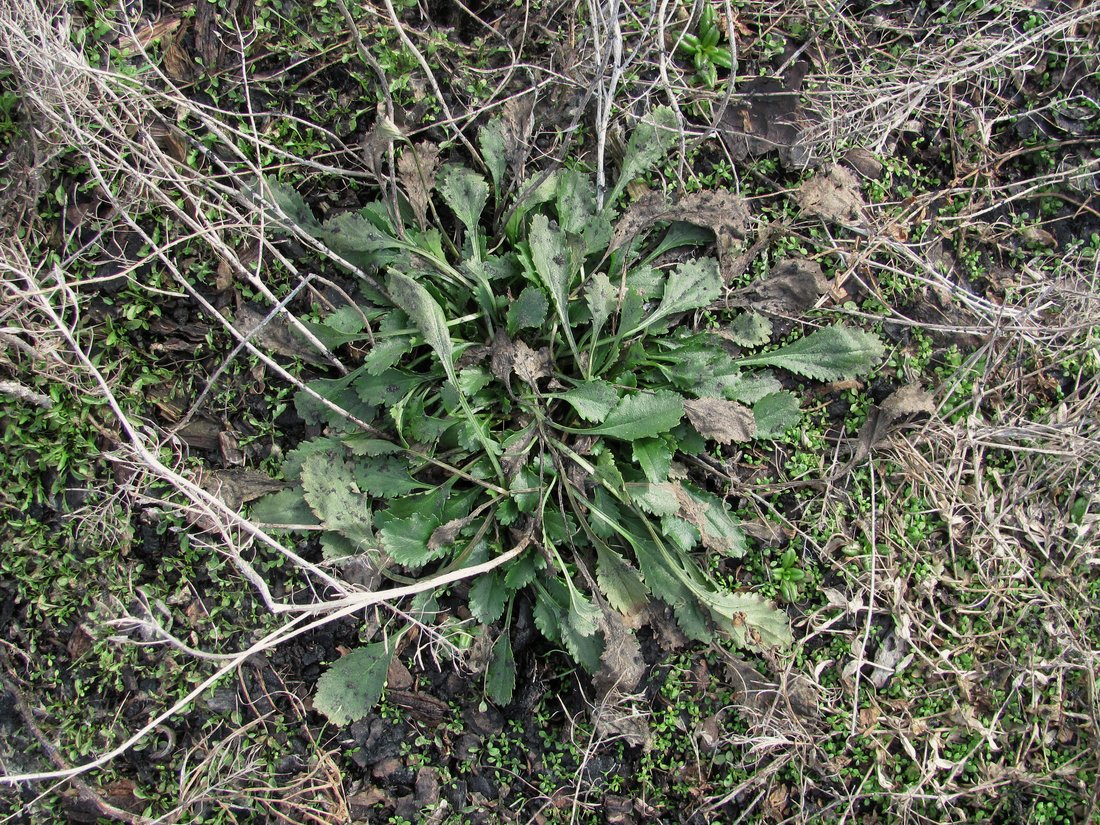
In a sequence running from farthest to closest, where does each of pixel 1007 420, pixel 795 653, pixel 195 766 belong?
pixel 1007 420, pixel 795 653, pixel 195 766

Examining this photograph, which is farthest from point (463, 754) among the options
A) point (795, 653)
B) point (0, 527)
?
point (0, 527)

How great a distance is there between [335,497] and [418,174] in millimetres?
1041

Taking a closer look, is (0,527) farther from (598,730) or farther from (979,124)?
(979,124)

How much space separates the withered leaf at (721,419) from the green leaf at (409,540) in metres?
0.85

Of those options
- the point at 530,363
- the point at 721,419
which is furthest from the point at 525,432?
the point at 721,419

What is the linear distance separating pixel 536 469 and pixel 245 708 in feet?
3.87

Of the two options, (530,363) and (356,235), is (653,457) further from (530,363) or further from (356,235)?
(356,235)

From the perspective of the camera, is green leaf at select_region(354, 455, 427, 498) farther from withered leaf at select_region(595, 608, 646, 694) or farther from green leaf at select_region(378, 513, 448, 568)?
withered leaf at select_region(595, 608, 646, 694)

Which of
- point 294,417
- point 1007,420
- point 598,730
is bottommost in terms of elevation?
point 598,730

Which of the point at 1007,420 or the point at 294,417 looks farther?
the point at 1007,420

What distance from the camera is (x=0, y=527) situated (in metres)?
2.42

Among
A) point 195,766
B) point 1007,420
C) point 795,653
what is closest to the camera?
point 195,766

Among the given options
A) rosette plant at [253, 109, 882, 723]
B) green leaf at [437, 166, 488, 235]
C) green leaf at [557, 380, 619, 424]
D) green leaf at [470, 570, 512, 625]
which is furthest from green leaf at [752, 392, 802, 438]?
green leaf at [437, 166, 488, 235]

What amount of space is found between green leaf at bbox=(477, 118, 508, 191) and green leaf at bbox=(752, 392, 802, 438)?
1.12 metres
